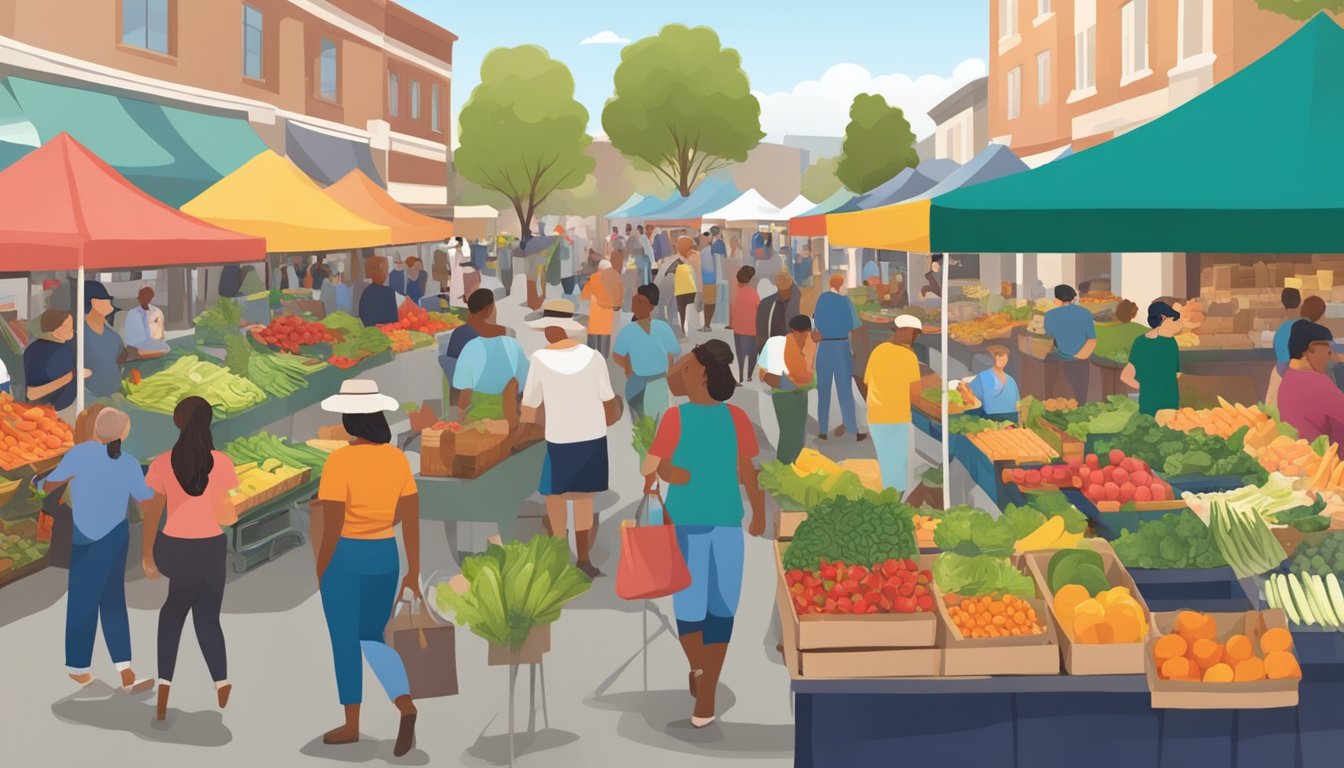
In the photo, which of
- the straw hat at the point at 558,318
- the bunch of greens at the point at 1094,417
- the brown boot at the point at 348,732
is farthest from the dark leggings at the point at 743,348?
the brown boot at the point at 348,732

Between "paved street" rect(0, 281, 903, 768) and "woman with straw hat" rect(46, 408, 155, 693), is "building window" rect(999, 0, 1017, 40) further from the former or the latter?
"woman with straw hat" rect(46, 408, 155, 693)

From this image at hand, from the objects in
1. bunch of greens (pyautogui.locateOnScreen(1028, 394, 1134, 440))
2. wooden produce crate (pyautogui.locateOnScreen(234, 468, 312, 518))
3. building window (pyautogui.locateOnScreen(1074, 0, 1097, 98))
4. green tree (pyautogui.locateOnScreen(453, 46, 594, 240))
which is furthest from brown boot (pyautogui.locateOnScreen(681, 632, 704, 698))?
Answer: green tree (pyautogui.locateOnScreen(453, 46, 594, 240))

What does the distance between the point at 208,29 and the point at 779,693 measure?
2794 cm

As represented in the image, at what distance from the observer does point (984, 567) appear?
6508 millimetres

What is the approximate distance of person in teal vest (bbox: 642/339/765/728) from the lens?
693cm

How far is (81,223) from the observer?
10.2 meters

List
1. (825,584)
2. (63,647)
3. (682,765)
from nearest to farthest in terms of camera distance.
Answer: (825,584), (682,765), (63,647)

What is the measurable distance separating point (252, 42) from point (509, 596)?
3221 centimetres

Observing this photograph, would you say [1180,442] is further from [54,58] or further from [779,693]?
[54,58]

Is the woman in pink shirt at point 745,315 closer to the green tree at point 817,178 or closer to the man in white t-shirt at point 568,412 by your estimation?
the man in white t-shirt at point 568,412

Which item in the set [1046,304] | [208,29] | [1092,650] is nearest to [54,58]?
[208,29]

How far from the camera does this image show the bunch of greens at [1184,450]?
926cm

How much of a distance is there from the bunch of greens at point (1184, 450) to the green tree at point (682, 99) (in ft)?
198

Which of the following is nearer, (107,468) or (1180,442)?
(107,468)
